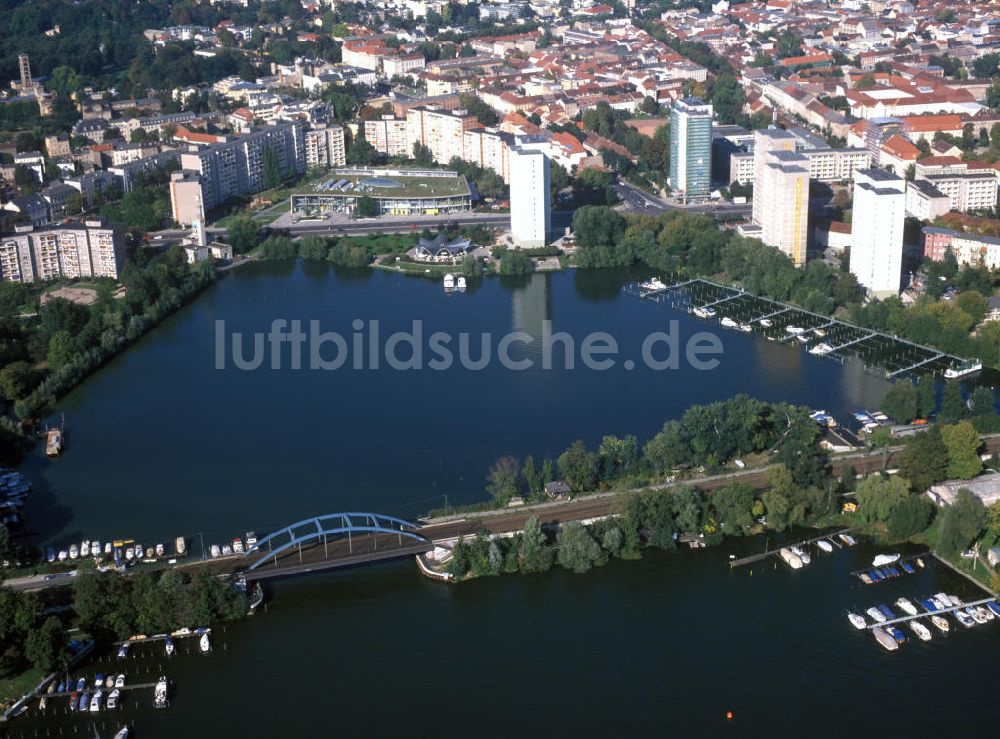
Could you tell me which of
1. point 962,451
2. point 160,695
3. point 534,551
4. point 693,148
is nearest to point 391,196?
point 693,148

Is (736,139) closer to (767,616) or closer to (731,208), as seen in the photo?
(731,208)

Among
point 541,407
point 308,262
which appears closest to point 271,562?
point 541,407

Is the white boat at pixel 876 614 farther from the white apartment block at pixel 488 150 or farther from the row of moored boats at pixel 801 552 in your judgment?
the white apartment block at pixel 488 150

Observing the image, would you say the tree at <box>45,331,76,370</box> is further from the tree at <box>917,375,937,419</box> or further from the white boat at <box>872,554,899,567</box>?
the tree at <box>917,375,937,419</box>

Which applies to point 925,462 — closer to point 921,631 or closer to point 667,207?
point 921,631

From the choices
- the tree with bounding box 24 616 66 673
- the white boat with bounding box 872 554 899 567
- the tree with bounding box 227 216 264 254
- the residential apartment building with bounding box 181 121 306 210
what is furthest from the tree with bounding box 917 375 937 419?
the residential apartment building with bounding box 181 121 306 210

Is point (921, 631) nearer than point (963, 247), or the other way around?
point (921, 631)
